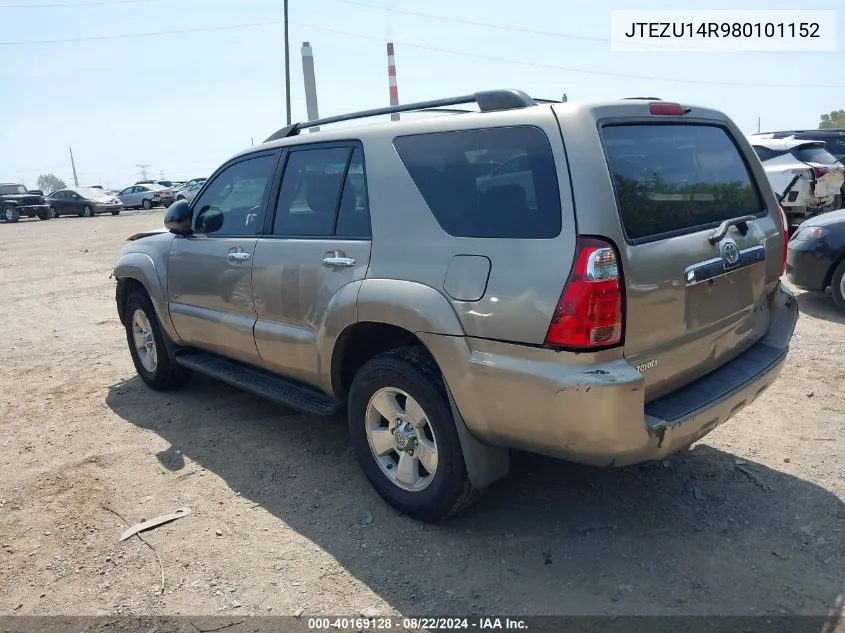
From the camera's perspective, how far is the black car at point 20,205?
103ft

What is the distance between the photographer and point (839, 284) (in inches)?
269

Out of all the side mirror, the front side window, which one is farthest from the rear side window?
the side mirror

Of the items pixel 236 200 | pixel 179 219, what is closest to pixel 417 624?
pixel 236 200

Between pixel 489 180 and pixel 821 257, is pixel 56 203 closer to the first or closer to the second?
pixel 821 257

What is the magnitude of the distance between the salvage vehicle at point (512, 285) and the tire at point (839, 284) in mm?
3935

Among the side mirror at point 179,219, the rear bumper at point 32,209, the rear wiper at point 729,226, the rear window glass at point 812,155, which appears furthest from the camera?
the rear bumper at point 32,209

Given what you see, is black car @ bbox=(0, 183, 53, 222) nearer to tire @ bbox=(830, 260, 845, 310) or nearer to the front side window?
the front side window

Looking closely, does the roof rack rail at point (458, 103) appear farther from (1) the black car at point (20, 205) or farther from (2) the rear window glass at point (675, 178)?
(1) the black car at point (20, 205)

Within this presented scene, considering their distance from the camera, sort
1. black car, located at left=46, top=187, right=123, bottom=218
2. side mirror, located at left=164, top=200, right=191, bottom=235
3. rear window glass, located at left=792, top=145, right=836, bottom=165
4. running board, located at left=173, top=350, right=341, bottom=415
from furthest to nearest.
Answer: black car, located at left=46, top=187, right=123, bottom=218 < rear window glass, located at left=792, top=145, right=836, bottom=165 < side mirror, located at left=164, top=200, right=191, bottom=235 < running board, located at left=173, top=350, right=341, bottom=415

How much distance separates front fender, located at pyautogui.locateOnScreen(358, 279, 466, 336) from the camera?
2.85 meters

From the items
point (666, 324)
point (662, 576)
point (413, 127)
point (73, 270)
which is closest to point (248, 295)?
point (413, 127)

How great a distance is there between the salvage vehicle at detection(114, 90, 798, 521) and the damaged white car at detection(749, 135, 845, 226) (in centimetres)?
834

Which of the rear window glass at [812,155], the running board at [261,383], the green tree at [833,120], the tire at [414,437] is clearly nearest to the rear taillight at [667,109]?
the tire at [414,437]

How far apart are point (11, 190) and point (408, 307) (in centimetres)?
3632
